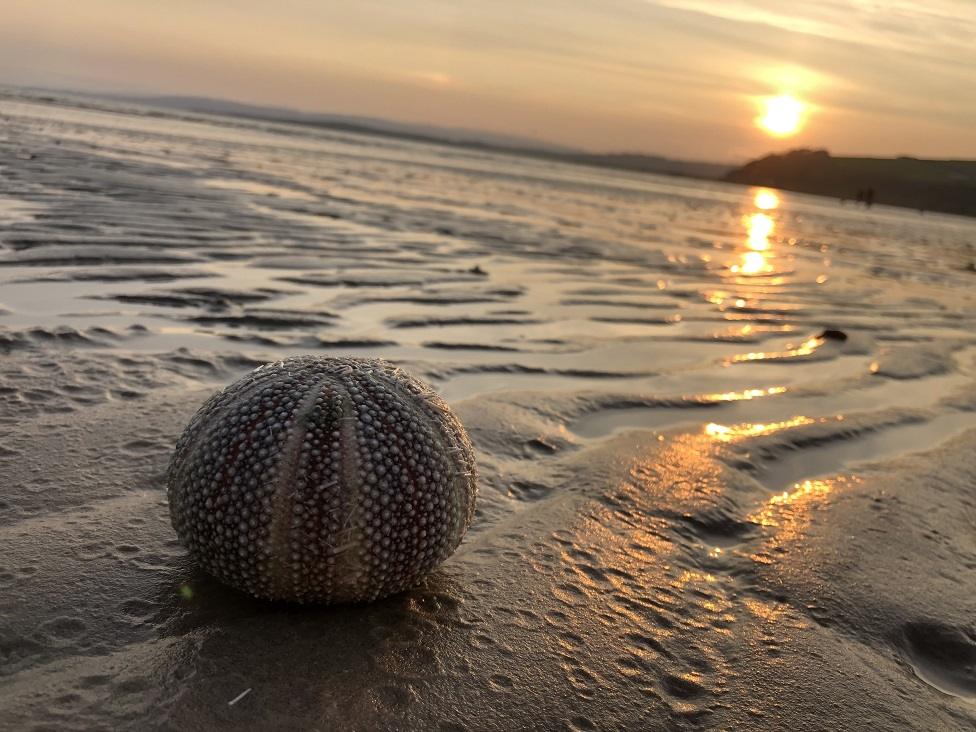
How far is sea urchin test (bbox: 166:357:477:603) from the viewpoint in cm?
268

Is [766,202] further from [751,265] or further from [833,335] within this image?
[833,335]

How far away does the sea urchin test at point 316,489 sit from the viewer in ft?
8.80

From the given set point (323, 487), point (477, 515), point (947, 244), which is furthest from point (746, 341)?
point (947, 244)

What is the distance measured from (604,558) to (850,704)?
1029mm

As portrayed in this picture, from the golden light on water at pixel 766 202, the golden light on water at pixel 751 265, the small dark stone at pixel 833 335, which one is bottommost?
the small dark stone at pixel 833 335

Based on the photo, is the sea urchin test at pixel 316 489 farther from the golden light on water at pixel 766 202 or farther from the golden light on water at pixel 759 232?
the golden light on water at pixel 766 202

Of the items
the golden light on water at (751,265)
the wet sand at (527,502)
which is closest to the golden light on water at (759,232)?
the golden light on water at (751,265)

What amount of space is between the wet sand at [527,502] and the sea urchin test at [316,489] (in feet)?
0.61

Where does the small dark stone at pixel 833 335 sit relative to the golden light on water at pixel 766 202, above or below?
below

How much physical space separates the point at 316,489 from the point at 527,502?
4.80 feet

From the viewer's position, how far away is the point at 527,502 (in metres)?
3.94

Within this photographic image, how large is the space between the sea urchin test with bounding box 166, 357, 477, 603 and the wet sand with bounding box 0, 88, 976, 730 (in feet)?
0.61

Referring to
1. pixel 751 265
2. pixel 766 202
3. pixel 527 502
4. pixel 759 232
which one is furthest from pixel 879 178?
pixel 527 502

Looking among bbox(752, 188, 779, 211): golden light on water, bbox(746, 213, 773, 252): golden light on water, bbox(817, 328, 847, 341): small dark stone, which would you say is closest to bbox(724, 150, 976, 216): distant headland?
bbox(752, 188, 779, 211): golden light on water
